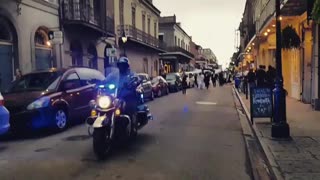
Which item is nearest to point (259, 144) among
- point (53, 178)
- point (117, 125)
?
point (117, 125)

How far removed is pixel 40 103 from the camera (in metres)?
11.6

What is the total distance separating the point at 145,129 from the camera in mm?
12406

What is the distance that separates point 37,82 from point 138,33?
90.6 ft

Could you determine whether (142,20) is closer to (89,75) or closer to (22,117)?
(89,75)

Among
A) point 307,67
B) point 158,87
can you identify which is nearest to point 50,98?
point 307,67

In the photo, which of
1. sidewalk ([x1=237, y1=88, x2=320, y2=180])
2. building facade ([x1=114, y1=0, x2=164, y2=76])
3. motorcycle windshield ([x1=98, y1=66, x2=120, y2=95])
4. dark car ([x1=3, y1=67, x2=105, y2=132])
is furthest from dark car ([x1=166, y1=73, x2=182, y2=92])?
motorcycle windshield ([x1=98, y1=66, x2=120, y2=95])

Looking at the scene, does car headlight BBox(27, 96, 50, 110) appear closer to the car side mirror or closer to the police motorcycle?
the car side mirror

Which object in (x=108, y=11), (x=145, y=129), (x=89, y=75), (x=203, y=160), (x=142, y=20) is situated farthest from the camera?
(x=142, y=20)

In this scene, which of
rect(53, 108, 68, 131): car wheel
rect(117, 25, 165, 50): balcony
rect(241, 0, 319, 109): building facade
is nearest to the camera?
rect(53, 108, 68, 131): car wheel

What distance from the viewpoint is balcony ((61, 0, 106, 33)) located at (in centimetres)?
2428

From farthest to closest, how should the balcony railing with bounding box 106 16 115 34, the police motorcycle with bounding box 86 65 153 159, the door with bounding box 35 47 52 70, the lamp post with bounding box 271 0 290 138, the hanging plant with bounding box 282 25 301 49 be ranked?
1. the balcony railing with bounding box 106 16 115 34
2. the door with bounding box 35 47 52 70
3. the hanging plant with bounding box 282 25 301 49
4. the lamp post with bounding box 271 0 290 138
5. the police motorcycle with bounding box 86 65 153 159

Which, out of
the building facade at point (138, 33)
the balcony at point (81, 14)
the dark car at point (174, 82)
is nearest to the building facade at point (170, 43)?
the building facade at point (138, 33)

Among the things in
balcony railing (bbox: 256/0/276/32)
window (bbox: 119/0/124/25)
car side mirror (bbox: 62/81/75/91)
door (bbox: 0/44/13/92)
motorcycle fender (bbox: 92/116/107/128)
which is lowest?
motorcycle fender (bbox: 92/116/107/128)

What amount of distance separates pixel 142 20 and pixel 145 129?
108 ft
